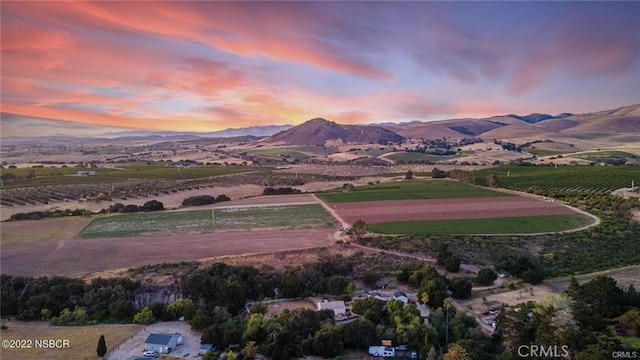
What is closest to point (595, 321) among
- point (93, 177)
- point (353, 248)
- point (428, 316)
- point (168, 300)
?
point (428, 316)

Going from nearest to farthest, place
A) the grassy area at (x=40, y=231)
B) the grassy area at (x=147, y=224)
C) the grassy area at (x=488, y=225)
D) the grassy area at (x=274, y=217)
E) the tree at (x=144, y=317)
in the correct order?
the tree at (x=144, y=317) → the grassy area at (x=40, y=231) → the grassy area at (x=488, y=225) → the grassy area at (x=147, y=224) → the grassy area at (x=274, y=217)

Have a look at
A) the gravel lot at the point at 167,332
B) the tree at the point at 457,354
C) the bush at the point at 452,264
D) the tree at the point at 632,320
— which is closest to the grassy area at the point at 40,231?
the gravel lot at the point at 167,332

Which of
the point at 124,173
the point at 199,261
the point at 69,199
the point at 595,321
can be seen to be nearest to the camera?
the point at 595,321

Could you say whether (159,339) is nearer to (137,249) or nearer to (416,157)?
(137,249)

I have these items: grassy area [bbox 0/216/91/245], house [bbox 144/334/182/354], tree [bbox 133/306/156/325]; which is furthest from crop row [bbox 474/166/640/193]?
grassy area [bbox 0/216/91/245]

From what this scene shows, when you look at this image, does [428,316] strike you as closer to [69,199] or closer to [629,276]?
[629,276]

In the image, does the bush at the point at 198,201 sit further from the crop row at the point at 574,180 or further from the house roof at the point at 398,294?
the crop row at the point at 574,180

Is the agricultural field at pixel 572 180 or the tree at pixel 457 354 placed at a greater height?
the agricultural field at pixel 572 180

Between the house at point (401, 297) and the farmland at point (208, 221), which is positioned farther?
the farmland at point (208, 221)
